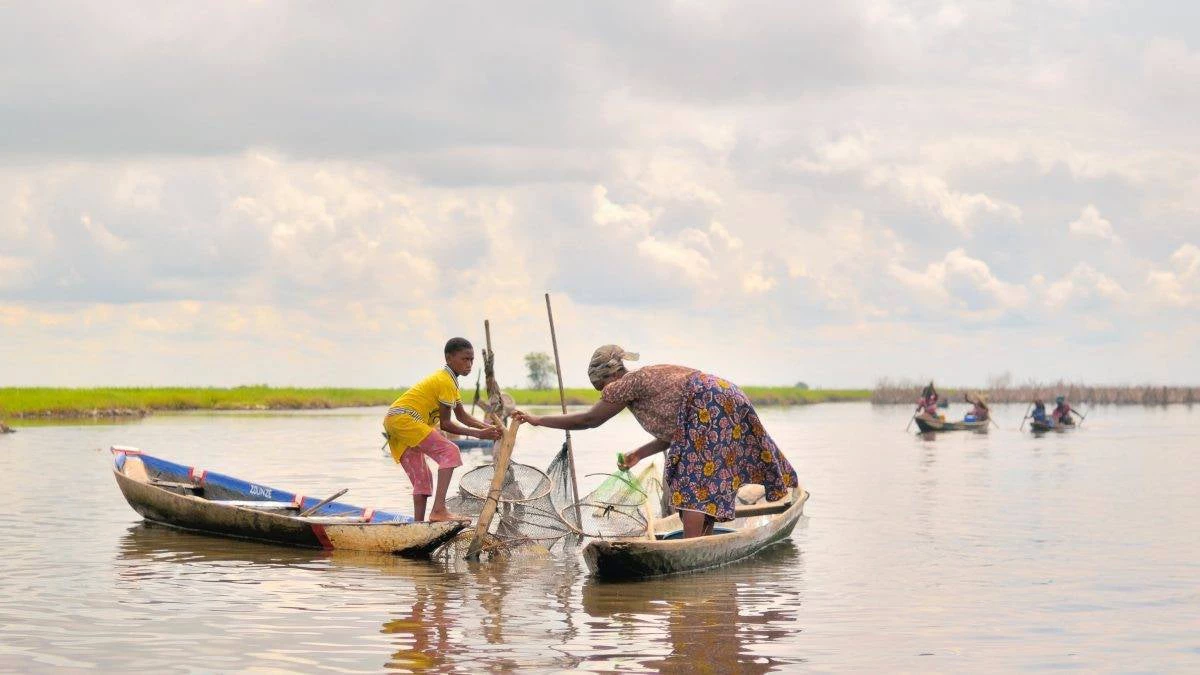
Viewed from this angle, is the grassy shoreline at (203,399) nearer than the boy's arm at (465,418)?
No

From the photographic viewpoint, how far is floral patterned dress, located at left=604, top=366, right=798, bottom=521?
27.0 ft

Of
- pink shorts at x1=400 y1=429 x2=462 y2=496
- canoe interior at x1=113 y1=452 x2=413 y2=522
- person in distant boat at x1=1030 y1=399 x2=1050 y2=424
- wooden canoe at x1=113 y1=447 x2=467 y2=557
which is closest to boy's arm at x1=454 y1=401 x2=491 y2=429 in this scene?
pink shorts at x1=400 y1=429 x2=462 y2=496

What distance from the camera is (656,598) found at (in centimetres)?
820

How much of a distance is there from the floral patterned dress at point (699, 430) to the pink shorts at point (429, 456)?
2.04 meters

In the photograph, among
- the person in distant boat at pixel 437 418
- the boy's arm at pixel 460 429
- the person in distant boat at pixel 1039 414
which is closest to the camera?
the boy's arm at pixel 460 429

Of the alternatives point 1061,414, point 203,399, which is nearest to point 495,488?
point 1061,414

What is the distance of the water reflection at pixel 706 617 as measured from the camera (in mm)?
6520

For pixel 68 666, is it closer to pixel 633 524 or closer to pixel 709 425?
pixel 709 425

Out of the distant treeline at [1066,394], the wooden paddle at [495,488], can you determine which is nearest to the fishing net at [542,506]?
the wooden paddle at [495,488]

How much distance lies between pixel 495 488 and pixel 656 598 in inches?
68.7

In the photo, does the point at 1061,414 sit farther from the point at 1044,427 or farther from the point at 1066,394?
the point at 1066,394

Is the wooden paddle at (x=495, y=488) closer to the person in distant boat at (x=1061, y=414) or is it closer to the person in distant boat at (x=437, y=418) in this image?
the person in distant boat at (x=437, y=418)

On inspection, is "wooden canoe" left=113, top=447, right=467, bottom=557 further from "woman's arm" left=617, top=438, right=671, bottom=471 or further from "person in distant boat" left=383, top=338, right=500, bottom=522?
"woman's arm" left=617, top=438, right=671, bottom=471

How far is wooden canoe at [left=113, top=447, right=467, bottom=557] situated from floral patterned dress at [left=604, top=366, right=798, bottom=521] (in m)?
2.06
